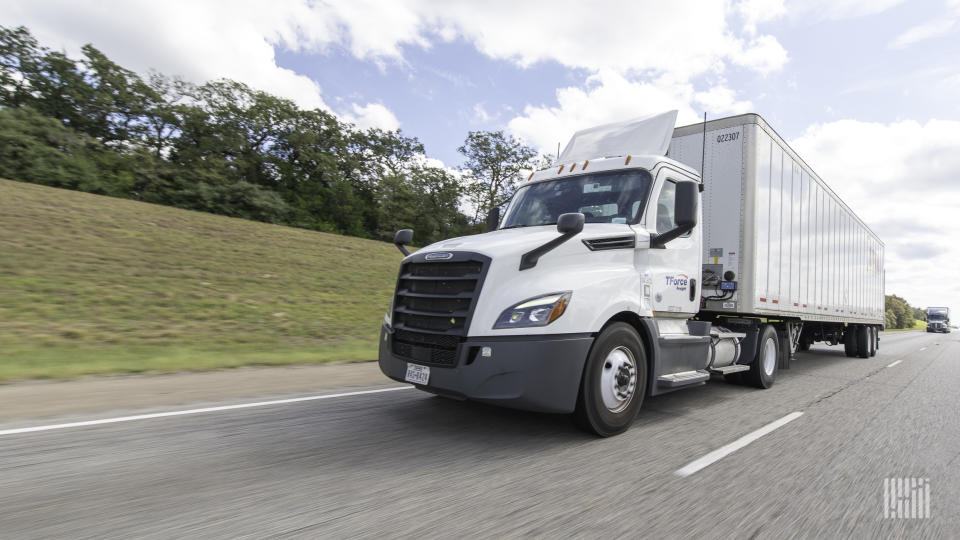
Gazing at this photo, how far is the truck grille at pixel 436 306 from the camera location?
4.27 meters

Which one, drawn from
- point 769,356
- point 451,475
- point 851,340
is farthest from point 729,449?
point 851,340

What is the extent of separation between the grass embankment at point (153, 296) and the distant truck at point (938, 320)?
239 feet

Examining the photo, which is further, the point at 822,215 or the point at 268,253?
the point at 268,253

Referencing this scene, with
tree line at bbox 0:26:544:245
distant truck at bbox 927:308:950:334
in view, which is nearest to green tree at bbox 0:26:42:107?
tree line at bbox 0:26:544:245

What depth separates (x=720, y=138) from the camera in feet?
25.0

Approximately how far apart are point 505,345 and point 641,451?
4.75ft

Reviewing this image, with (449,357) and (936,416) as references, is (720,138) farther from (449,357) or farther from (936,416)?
(449,357)

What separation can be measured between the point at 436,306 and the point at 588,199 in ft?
7.46

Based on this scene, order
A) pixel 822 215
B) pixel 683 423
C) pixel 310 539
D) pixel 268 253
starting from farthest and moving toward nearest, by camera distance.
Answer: pixel 268 253 → pixel 822 215 → pixel 683 423 → pixel 310 539

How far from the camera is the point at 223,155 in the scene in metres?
47.7

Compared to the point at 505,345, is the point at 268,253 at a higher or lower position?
higher

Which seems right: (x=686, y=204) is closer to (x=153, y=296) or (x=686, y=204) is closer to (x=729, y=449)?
(x=729, y=449)

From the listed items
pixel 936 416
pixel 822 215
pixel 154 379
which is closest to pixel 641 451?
pixel 936 416

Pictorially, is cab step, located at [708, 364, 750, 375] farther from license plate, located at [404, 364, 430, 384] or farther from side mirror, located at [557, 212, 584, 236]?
license plate, located at [404, 364, 430, 384]
